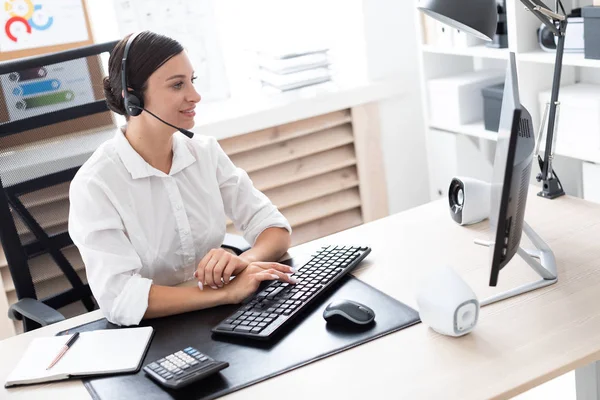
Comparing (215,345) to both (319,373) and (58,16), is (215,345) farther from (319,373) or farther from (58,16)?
(58,16)

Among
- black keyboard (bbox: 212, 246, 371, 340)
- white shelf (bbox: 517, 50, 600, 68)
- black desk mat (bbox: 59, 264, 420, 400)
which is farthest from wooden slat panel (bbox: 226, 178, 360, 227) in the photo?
black desk mat (bbox: 59, 264, 420, 400)

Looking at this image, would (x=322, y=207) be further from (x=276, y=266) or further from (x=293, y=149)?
(x=276, y=266)

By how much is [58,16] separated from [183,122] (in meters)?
1.22

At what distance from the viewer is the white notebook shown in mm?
1341

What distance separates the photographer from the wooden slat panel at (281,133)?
291cm

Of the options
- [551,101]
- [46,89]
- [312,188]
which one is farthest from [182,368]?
[312,188]

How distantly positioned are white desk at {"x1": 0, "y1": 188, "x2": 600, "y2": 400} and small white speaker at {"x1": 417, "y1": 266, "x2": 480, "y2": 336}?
2 centimetres

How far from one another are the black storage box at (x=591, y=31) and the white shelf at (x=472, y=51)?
1.20ft

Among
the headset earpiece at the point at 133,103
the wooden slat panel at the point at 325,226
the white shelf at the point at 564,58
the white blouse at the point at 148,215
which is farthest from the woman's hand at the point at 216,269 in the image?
the wooden slat panel at the point at 325,226

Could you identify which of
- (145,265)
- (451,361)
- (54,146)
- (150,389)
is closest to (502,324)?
(451,361)

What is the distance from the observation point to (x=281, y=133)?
299 centimetres

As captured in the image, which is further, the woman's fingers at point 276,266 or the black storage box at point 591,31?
the black storage box at point 591,31

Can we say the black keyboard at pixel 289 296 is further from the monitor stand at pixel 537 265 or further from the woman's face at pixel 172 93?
the woman's face at pixel 172 93

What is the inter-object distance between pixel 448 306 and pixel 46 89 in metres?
1.13
